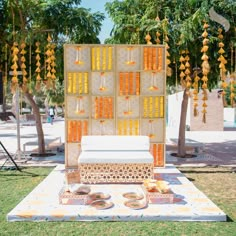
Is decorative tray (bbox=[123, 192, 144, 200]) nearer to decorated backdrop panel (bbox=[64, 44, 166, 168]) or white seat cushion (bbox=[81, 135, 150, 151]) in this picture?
white seat cushion (bbox=[81, 135, 150, 151])

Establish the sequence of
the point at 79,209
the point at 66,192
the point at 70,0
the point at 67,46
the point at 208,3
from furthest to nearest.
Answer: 1. the point at 70,0
2. the point at 208,3
3. the point at 67,46
4. the point at 66,192
5. the point at 79,209

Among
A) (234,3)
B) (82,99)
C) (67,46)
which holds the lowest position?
(82,99)

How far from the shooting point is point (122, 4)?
995 cm

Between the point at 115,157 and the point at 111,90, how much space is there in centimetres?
189

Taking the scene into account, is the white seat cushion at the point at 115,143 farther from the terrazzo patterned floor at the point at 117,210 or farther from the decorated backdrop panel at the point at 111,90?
the terrazzo patterned floor at the point at 117,210

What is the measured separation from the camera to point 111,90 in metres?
8.08

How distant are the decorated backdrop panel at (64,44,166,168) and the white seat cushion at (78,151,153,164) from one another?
3.57ft

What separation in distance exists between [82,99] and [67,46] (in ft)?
4.34

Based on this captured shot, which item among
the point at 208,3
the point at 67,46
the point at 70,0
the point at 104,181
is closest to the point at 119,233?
the point at 104,181

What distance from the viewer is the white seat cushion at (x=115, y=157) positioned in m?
6.82

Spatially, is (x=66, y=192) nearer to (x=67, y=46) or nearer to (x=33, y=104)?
(x=67, y=46)

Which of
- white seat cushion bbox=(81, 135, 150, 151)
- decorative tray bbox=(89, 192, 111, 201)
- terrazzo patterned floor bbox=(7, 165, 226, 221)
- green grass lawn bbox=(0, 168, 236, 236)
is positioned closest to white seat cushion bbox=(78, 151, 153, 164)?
white seat cushion bbox=(81, 135, 150, 151)

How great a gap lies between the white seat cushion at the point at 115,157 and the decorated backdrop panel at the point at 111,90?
1.09 meters

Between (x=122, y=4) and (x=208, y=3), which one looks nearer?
(x=208, y=3)
